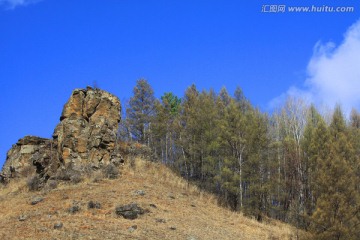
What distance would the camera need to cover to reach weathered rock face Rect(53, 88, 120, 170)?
33.2 metres

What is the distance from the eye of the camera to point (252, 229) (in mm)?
28656

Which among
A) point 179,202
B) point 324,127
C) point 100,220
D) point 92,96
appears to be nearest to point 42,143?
point 92,96

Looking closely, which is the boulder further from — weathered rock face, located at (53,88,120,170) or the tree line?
the tree line

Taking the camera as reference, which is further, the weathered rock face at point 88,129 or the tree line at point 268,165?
the weathered rock face at point 88,129

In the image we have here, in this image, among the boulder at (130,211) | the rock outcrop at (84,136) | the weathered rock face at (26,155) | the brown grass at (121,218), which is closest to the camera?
the brown grass at (121,218)

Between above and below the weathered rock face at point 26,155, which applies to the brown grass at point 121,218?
below

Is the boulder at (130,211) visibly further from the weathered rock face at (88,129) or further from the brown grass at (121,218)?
the weathered rock face at (88,129)

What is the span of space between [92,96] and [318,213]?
67.2 ft

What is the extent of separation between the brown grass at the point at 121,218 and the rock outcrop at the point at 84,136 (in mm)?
1950

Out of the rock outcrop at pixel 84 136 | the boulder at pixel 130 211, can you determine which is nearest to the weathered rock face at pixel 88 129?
the rock outcrop at pixel 84 136

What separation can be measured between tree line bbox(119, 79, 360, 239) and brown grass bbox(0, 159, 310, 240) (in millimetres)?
3738

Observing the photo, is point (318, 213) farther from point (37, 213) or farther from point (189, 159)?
point (189, 159)

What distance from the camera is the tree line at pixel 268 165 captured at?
26.2 m

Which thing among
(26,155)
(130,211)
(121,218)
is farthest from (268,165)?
(26,155)
